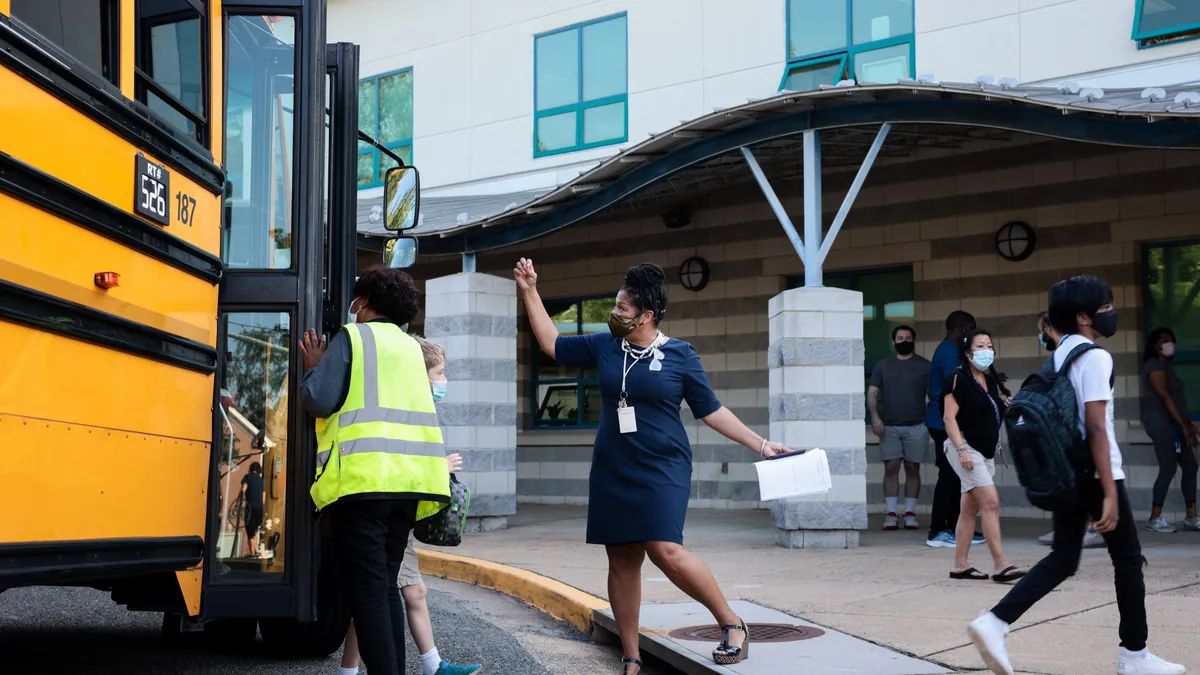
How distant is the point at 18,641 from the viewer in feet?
22.6

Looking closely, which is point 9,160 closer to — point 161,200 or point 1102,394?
point 161,200

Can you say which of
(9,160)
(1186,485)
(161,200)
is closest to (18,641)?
(161,200)

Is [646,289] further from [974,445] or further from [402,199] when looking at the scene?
[974,445]

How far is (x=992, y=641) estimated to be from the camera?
16.4ft

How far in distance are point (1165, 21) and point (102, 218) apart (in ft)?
32.7

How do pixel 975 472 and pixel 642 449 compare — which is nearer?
pixel 642 449

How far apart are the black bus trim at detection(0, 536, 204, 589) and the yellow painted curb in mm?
3051

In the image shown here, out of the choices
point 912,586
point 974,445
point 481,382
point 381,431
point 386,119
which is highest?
point 386,119

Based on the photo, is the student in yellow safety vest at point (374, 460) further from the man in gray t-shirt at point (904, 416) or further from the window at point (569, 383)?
the window at point (569, 383)

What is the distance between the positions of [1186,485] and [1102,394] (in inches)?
269

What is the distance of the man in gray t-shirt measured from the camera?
12070mm

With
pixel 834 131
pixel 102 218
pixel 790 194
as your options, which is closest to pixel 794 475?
pixel 102 218

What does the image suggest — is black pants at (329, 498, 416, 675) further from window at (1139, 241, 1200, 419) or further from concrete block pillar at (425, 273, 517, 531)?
→ window at (1139, 241, 1200, 419)

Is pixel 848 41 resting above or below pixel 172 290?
above
